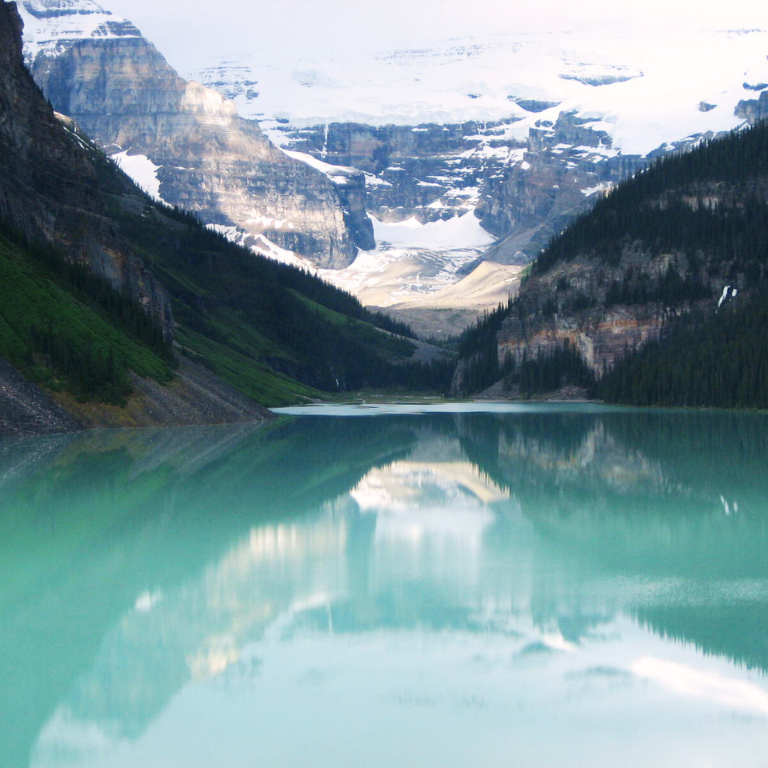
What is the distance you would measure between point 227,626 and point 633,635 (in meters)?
10.1

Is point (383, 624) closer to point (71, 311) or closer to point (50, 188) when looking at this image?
point (71, 311)

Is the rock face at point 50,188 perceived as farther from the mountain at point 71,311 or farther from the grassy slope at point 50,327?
the grassy slope at point 50,327

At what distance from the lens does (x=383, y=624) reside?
85.8 feet

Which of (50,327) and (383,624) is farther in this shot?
(50,327)

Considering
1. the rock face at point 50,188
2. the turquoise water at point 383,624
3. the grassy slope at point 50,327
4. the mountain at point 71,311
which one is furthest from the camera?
the rock face at point 50,188

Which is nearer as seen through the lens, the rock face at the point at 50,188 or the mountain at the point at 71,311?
the mountain at the point at 71,311

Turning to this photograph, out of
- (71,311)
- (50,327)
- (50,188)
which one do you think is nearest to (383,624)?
(50,327)

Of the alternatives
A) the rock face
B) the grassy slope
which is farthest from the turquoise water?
the rock face

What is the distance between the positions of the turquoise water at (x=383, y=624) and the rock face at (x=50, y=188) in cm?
7653

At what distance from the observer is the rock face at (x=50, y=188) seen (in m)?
123

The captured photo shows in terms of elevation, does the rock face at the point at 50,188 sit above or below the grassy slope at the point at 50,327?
above

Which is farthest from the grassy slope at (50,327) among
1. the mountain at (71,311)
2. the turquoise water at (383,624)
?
the turquoise water at (383,624)

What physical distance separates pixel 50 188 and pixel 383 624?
119303 millimetres

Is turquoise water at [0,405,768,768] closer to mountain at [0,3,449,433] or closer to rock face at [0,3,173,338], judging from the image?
mountain at [0,3,449,433]
